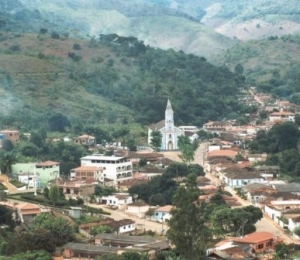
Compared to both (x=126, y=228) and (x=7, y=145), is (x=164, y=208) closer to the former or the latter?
(x=126, y=228)

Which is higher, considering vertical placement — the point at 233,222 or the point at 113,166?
the point at 113,166

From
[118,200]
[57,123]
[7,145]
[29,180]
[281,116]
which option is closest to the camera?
[118,200]

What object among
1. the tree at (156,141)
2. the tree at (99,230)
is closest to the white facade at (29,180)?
the tree at (99,230)

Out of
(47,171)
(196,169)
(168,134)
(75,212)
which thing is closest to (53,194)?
(75,212)

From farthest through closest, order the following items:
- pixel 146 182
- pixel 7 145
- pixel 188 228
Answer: pixel 7 145
pixel 146 182
pixel 188 228

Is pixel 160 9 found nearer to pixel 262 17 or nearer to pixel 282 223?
pixel 262 17

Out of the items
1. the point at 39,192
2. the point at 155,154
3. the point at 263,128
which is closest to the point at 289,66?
the point at 263,128

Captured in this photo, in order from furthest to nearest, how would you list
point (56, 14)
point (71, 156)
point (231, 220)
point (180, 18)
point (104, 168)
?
point (180, 18) < point (56, 14) < point (71, 156) < point (104, 168) < point (231, 220)
